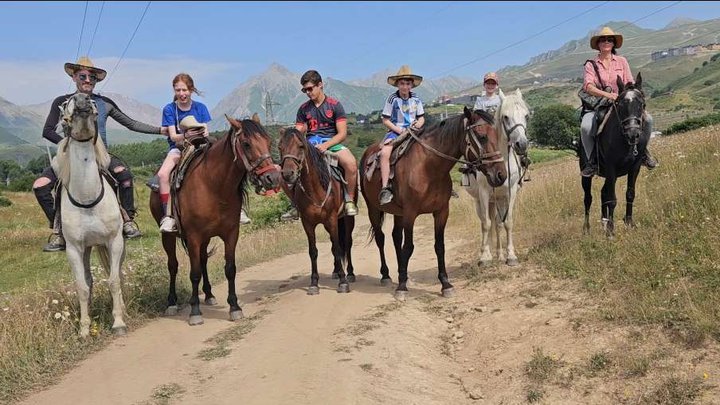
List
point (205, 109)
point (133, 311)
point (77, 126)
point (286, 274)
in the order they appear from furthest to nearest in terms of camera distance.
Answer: point (286, 274)
point (205, 109)
point (133, 311)
point (77, 126)

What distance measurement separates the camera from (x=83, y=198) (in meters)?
6.60

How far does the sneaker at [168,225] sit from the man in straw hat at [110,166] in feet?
1.07

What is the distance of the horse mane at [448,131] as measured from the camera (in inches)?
300

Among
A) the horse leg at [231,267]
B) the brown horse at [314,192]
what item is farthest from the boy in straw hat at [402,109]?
the horse leg at [231,267]

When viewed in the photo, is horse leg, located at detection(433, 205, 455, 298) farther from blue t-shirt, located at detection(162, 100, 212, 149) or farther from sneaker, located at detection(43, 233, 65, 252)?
sneaker, located at detection(43, 233, 65, 252)

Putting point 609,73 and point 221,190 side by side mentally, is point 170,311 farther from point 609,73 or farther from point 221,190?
point 609,73

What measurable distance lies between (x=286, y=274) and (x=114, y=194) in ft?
15.3

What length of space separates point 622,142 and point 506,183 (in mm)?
1902

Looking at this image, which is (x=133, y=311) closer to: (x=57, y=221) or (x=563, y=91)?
(x=57, y=221)

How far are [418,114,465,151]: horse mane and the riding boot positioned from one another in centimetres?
533

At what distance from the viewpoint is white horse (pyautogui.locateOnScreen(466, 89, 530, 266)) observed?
8.15 m

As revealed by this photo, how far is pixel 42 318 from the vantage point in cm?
664

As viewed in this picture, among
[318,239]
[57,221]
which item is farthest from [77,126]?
[318,239]

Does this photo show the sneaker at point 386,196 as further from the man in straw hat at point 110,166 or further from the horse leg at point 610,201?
the man in straw hat at point 110,166
